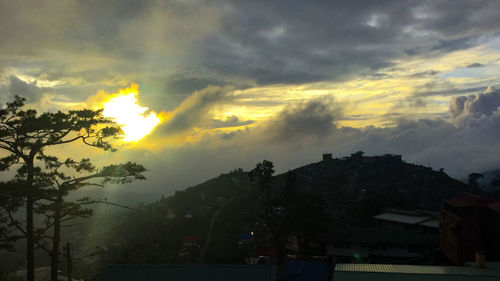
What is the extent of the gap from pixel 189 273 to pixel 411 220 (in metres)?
49.4

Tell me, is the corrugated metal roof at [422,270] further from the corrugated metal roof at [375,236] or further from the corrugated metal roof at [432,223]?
the corrugated metal roof at [432,223]

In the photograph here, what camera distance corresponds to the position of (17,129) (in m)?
24.8

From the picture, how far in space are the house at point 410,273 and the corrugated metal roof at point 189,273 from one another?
4.77 meters

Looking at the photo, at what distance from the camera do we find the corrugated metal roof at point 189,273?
72.7ft

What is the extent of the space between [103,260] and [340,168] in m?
80.9

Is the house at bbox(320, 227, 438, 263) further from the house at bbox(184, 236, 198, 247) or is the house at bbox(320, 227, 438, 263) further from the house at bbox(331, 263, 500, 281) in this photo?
the house at bbox(184, 236, 198, 247)

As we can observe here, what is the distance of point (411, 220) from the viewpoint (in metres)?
60.7

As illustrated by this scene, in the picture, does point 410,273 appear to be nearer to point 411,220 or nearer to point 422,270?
point 422,270

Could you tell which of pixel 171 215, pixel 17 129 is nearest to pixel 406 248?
pixel 17 129

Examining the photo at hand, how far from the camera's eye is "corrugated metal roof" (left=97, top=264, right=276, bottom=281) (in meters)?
22.2

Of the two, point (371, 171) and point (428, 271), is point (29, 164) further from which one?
point (371, 171)

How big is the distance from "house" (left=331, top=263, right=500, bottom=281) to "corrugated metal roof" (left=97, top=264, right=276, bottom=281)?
4765mm

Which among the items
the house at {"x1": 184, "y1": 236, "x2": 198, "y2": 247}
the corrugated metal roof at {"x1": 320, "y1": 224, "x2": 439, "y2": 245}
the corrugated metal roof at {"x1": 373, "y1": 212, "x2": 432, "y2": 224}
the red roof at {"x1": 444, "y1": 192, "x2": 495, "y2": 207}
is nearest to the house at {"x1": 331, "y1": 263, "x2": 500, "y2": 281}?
the red roof at {"x1": 444, "y1": 192, "x2": 495, "y2": 207}

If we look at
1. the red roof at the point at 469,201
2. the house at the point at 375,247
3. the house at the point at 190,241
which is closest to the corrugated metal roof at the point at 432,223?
the house at the point at 375,247
